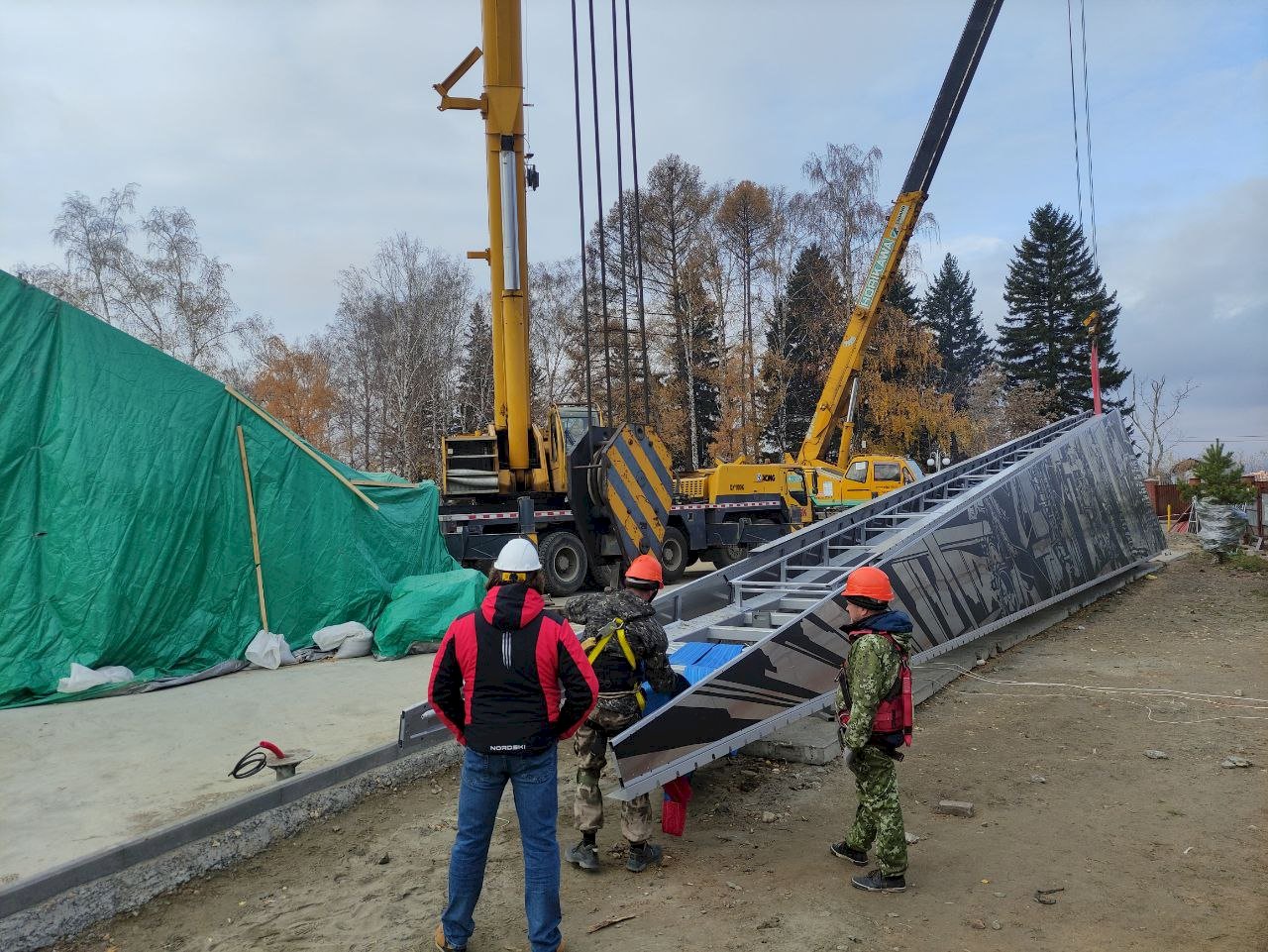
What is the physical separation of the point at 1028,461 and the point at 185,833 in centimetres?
921

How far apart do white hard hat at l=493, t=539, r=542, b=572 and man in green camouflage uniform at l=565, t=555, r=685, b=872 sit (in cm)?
85

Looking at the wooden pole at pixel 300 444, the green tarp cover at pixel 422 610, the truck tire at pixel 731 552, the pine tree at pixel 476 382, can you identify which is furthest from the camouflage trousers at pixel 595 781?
the pine tree at pixel 476 382

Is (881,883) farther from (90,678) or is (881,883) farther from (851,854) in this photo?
(90,678)

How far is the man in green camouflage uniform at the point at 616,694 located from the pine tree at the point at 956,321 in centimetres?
5576

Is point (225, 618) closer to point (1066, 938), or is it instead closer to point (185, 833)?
point (185, 833)

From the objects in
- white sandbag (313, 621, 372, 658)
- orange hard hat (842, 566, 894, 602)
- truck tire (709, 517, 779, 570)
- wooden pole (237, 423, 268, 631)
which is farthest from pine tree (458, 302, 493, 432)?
orange hard hat (842, 566, 894, 602)

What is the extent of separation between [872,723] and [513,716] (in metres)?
1.73

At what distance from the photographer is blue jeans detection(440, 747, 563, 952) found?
342cm

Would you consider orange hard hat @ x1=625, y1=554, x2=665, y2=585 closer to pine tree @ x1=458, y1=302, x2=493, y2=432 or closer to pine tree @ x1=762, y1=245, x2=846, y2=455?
pine tree @ x1=762, y1=245, x2=846, y2=455

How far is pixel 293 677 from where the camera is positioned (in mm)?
8062

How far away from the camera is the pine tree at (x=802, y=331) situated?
32.7m

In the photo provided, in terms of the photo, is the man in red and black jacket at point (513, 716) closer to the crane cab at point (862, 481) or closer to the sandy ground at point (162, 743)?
the sandy ground at point (162, 743)

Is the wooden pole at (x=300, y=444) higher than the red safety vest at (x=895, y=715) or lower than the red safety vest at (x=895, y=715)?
higher

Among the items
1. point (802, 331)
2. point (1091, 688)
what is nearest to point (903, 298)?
point (802, 331)
